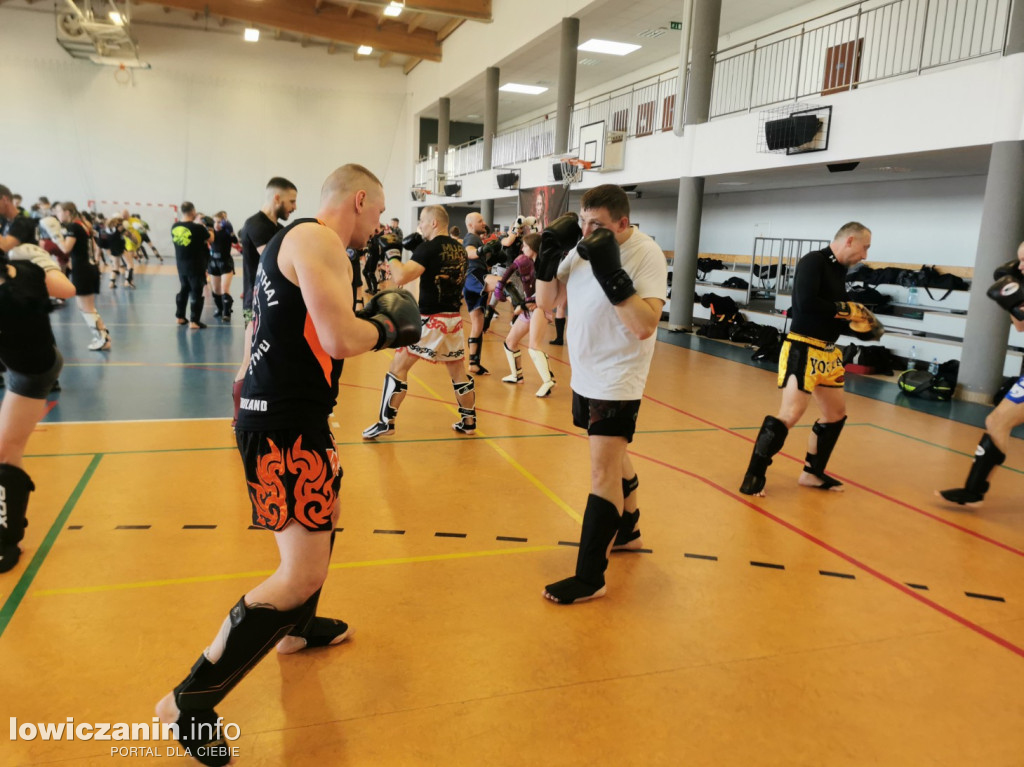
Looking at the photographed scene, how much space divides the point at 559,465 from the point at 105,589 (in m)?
2.81

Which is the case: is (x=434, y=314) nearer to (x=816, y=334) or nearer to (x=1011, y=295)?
(x=816, y=334)

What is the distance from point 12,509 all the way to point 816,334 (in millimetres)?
4313

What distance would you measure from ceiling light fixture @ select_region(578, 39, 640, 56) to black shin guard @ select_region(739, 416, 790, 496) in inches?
607

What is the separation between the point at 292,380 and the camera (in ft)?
6.42

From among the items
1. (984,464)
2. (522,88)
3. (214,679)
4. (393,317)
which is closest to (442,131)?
(522,88)

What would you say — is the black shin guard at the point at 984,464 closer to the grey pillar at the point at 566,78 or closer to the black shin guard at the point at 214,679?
the black shin guard at the point at 214,679

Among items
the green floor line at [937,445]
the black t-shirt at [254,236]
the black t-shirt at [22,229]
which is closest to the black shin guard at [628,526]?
the black t-shirt at [254,236]

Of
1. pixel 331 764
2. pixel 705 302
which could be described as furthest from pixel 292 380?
pixel 705 302

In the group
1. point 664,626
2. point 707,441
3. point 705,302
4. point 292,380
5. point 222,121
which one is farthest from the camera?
point 222,121

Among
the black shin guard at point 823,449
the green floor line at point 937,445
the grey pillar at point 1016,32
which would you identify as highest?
the grey pillar at point 1016,32

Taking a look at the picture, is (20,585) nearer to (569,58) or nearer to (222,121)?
(569,58)

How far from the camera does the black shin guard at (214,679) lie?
1.90 meters

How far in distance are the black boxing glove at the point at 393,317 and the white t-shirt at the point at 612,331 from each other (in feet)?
3.07

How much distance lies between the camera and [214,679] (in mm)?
1897
